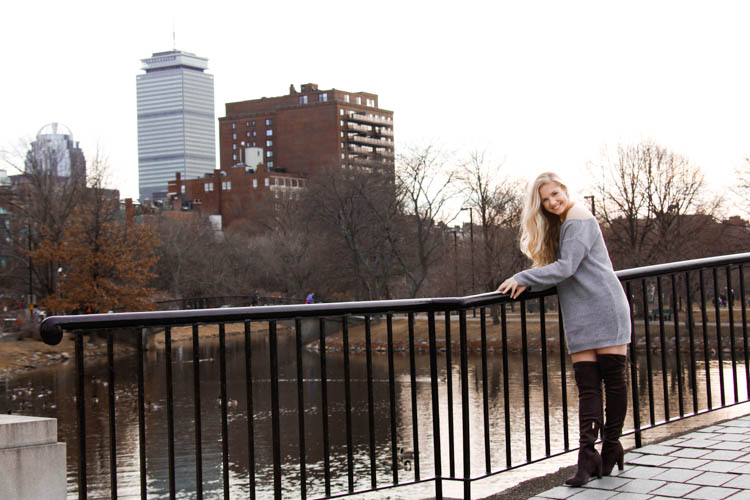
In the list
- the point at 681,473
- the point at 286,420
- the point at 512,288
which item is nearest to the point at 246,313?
the point at 512,288

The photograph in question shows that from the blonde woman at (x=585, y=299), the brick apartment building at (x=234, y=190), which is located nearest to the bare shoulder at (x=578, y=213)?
the blonde woman at (x=585, y=299)

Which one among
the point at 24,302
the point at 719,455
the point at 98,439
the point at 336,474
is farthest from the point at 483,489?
the point at 24,302

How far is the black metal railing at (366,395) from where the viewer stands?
4.07 m

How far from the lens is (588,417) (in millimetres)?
4477

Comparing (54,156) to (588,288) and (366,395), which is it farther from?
(588,288)

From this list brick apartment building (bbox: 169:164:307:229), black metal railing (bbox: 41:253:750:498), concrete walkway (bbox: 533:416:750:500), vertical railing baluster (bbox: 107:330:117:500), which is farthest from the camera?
brick apartment building (bbox: 169:164:307:229)

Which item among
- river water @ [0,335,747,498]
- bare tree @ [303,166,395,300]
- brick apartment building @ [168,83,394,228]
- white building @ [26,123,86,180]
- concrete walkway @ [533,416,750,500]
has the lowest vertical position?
river water @ [0,335,747,498]

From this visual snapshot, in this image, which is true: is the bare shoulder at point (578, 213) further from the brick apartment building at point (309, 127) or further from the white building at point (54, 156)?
the brick apartment building at point (309, 127)

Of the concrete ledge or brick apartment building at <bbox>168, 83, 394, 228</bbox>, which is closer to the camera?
the concrete ledge

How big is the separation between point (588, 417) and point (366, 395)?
2514cm

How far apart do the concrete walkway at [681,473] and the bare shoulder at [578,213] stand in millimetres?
1433

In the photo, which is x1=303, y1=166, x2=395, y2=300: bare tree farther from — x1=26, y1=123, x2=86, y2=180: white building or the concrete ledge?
the concrete ledge

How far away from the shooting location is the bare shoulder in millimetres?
4441

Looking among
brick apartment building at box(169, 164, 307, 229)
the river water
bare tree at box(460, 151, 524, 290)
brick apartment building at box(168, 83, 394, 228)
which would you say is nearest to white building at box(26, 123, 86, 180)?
the river water
